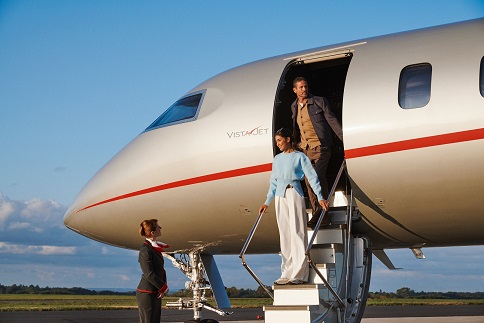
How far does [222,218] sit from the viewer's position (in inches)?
429

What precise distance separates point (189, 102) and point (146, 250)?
13.6 ft

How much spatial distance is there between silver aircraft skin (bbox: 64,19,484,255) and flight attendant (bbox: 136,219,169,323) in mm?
2367

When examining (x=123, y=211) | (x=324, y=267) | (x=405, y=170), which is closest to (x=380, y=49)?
(x=405, y=170)

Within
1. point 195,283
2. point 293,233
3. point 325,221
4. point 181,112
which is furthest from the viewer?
point 195,283

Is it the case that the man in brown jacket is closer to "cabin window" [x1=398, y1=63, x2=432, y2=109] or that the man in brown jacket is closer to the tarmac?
"cabin window" [x1=398, y1=63, x2=432, y2=109]

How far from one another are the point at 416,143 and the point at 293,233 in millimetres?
1880

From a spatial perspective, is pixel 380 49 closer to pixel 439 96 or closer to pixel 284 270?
pixel 439 96

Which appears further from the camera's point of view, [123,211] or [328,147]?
[123,211]

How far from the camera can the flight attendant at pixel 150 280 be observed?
8133 millimetres

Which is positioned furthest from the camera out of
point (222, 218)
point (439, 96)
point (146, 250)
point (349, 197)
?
point (222, 218)

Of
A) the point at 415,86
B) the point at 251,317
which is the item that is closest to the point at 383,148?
the point at 415,86

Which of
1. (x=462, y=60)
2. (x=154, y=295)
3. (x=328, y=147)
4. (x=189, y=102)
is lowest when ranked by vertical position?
(x=154, y=295)

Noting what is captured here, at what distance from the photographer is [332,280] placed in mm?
9562

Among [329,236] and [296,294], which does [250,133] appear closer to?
[329,236]
